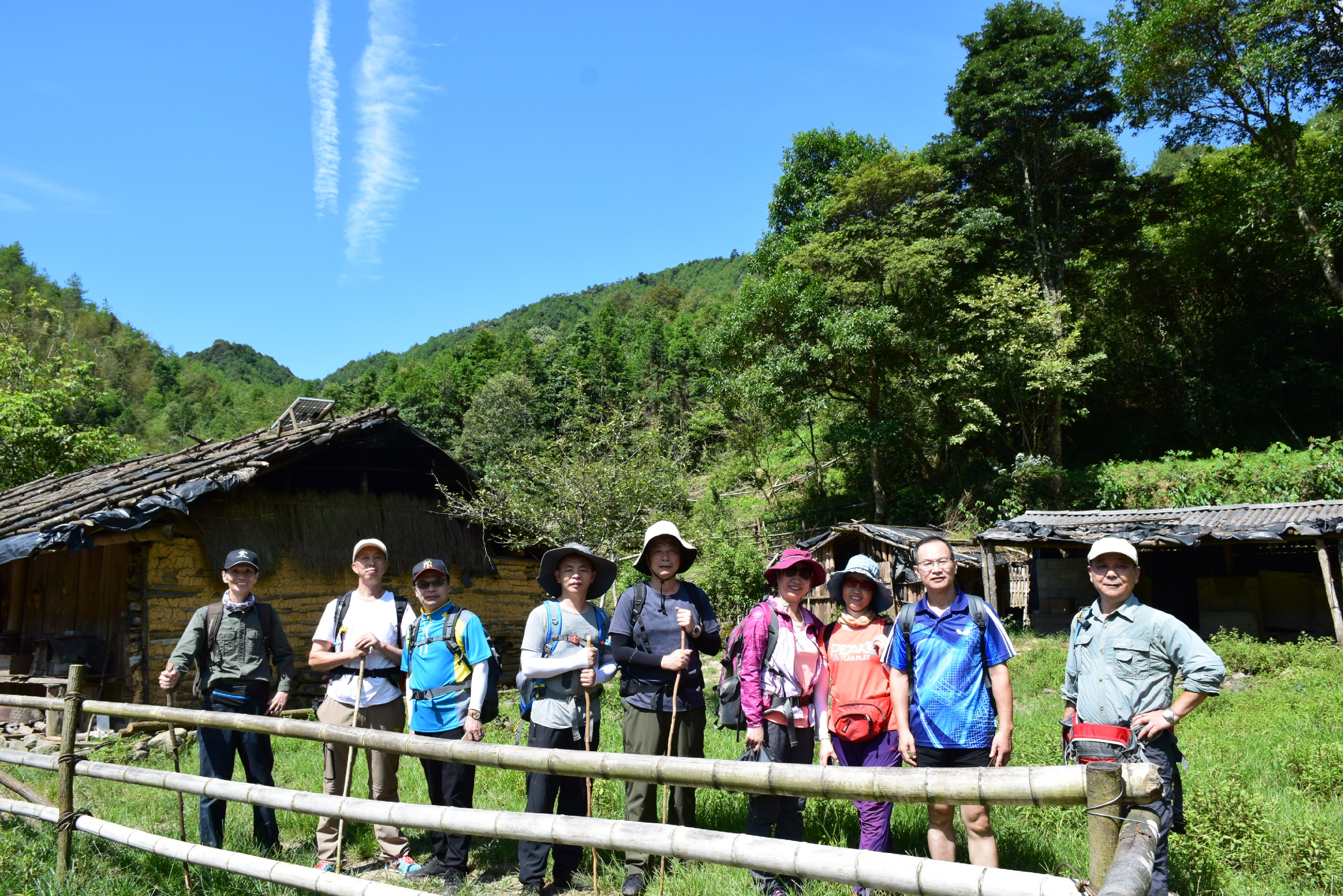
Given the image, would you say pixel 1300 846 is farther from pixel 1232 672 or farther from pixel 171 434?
pixel 171 434

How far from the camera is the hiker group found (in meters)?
3.50

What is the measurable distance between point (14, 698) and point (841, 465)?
27.2 m

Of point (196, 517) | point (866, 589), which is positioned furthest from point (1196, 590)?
point (196, 517)

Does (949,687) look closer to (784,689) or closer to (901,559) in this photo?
(784,689)

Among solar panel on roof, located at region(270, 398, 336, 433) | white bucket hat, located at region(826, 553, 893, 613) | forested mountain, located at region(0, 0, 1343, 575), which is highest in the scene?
forested mountain, located at region(0, 0, 1343, 575)

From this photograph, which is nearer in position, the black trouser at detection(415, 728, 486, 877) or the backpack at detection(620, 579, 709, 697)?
the black trouser at detection(415, 728, 486, 877)

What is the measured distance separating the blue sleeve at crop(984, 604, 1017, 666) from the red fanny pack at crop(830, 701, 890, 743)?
1.87ft

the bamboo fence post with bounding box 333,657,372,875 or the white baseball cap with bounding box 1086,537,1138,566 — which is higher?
the white baseball cap with bounding box 1086,537,1138,566

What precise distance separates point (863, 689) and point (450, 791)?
7.55 feet

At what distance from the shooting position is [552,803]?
411cm

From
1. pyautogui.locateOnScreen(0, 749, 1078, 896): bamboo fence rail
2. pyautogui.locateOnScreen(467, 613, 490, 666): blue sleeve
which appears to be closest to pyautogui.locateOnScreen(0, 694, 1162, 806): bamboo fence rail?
pyautogui.locateOnScreen(0, 749, 1078, 896): bamboo fence rail

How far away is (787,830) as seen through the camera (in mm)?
3916

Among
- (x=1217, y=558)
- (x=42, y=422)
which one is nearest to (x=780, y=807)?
(x=1217, y=558)

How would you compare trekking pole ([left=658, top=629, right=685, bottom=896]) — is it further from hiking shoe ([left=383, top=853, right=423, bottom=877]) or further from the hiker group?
hiking shoe ([left=383, top=853, right=423, bottom=877])
